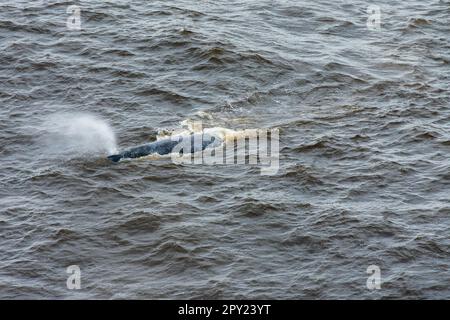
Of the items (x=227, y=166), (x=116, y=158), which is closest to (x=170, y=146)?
(x=116, y=158)

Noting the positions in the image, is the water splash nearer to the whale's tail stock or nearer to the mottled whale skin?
the whale's tail stock

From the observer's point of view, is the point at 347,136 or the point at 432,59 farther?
the point at 432,59

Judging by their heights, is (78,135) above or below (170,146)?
above

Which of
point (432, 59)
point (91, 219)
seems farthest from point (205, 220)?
point (432, 59)

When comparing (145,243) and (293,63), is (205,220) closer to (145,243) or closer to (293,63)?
(145,243)

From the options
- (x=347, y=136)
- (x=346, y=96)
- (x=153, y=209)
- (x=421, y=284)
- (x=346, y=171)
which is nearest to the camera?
(x=421, y=284)

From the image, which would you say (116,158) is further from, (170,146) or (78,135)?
(78,135)

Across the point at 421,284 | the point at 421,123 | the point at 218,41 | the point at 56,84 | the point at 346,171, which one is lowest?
the point at 421,284
